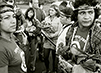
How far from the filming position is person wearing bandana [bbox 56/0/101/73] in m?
1.91

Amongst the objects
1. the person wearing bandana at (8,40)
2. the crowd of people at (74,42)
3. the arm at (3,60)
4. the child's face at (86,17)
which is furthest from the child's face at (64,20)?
the arm at (3,60)

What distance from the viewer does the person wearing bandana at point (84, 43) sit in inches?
75.2

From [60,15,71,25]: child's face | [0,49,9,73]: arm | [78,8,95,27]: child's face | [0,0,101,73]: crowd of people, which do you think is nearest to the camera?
[0,49,9,73]: arm

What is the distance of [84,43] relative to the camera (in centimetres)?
203

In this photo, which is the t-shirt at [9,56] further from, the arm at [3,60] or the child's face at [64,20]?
the child's face at [64,20]

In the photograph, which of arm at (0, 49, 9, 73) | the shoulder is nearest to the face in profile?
arm at (0, 49, 9, 73)

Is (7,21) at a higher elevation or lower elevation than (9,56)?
higher

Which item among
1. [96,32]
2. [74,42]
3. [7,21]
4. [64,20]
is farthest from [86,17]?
[64,20]

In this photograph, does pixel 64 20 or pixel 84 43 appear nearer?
pixel 84 43

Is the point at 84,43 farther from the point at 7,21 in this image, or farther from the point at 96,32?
the point at 7,21

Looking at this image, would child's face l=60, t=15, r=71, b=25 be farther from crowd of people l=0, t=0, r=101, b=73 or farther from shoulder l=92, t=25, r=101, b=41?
shoulder l=92, t=25, r=101, b=41

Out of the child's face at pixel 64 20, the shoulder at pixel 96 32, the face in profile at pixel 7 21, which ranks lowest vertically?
the child's face at pixel 64 20

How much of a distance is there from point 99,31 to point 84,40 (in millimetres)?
208

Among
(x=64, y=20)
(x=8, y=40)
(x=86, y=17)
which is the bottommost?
(x=64, y=20)
